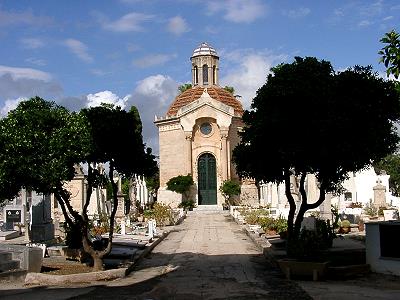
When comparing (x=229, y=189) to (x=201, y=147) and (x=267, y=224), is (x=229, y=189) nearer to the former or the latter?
(x=201, y=147)

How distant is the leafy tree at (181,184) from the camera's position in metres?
48.2

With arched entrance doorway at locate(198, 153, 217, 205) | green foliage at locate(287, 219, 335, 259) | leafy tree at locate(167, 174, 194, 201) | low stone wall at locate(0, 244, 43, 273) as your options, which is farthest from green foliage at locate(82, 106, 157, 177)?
arched entrance doorway at locate(198, 153, 217, 205)

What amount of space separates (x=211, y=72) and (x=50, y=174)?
155ft

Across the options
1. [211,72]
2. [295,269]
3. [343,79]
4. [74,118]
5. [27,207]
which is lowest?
[295,269]

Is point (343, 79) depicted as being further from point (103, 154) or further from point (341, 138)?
point (103, 154)

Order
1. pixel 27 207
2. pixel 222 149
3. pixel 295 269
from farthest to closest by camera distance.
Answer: pixel 222 149 < pixel 27 207 < pixel 295 269

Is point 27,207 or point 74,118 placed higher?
point 74,118

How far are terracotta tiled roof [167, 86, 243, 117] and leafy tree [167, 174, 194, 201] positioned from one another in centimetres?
796

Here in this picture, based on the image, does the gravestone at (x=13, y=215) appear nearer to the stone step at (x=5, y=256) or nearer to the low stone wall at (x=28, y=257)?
the low stone wall at (x=28, y=257)

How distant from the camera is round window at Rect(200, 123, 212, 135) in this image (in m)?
51.3

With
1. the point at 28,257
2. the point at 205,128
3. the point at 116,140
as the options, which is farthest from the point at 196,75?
the point at 28,257

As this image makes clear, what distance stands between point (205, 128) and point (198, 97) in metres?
4.74

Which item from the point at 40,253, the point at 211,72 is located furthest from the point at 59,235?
the point at 211,72

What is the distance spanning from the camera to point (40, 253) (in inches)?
546
